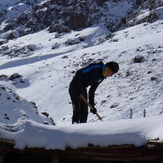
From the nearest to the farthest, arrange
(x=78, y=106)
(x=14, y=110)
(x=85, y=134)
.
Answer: (x=85, y=134)
(x=78, y=106)
(x=14, y=110)

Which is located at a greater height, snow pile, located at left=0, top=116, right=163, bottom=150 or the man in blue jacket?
the man in blue jacket

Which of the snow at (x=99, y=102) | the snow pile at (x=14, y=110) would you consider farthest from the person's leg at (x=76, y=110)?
the snow pile at (x=14, y=110)

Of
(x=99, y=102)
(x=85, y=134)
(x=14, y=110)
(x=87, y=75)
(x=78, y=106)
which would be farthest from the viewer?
(x=99, y=102)

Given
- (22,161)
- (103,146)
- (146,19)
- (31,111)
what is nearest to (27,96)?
(31,111)

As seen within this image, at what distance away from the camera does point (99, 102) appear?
1428 cm

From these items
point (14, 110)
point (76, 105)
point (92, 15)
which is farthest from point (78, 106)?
point (92, 15)

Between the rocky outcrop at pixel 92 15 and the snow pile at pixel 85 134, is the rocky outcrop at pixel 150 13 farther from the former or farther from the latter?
the snow pile at pixel 85 134

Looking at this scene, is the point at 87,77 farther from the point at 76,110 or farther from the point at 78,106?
the point at 76,110

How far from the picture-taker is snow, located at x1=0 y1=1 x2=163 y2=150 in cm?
358

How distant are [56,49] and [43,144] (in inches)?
1295

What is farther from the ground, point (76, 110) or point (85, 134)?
point (76, 110)

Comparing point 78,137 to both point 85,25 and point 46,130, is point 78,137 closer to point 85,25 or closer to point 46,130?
point 46,130

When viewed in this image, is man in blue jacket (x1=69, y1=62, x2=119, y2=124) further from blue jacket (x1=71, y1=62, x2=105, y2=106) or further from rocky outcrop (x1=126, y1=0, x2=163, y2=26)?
rocky outcrop (x1=126, y1=0, x2=163, y2=26)

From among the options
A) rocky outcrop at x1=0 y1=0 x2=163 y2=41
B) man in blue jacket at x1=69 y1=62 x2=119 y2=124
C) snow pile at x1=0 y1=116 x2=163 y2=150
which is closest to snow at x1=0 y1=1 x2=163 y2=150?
snow pile at x1=0 y1=116 x2=163 y2=150
